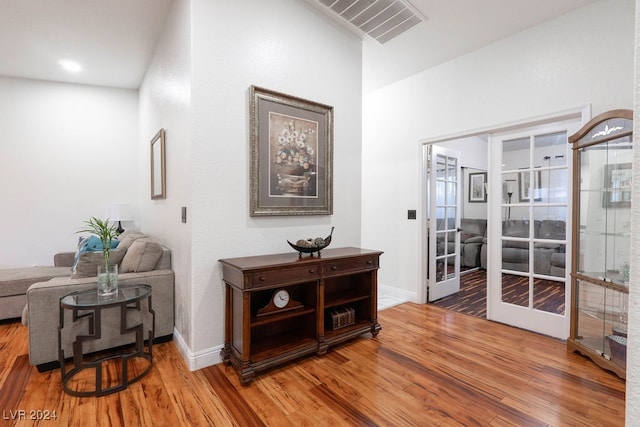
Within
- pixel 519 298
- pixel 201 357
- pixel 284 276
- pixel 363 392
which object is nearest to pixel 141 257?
pixel 201 357

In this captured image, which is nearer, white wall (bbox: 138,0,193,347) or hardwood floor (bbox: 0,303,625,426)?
hardwood floor (bbox: 0,303,625,426)

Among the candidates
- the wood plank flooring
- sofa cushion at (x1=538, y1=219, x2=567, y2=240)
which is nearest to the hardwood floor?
the wood plank flooring

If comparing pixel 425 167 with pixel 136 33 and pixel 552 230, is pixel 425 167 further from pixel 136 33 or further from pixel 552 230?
pixel 136 33

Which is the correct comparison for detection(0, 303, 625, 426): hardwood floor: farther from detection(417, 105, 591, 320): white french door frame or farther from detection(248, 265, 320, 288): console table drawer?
detection(417, 105, 591, 320): white french door frame

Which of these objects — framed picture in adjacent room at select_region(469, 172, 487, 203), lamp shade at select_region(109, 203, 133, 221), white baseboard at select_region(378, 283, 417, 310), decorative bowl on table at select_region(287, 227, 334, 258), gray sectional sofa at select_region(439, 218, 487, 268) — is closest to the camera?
decorative bowl on table at select_region(287, 227, 334, 258)

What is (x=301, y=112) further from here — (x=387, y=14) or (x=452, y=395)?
(x=452, y=395)

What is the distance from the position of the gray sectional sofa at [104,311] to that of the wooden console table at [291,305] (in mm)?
742

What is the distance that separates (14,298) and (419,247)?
4378 millimetres

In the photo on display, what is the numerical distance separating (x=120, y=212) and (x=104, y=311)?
2.47m

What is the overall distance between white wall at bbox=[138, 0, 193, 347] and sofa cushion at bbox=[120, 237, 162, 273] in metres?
0.15

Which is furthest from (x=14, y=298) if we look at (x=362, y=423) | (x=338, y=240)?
(x=362, y=423)

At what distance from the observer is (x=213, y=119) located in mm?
2318

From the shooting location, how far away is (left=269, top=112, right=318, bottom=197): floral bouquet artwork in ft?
8.53

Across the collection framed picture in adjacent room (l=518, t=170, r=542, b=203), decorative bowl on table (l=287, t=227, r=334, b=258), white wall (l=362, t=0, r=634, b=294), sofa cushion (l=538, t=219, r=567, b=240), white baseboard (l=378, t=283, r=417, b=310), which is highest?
white wall (l=362, t=0, r=634, b=294)
